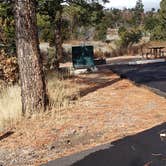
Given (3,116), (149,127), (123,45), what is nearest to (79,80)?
(3,116)

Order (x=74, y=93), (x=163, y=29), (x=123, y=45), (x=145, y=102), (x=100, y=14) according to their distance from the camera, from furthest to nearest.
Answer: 1. (x=123, y=45)
2. (x=163, y=29)
3. (x=100, y=14)
4. (x=74, y=93)
5. (x=145, y=102)

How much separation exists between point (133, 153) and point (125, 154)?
113 mm

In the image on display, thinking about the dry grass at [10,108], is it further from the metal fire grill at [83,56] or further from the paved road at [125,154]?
the metal fire grill at [83,56]

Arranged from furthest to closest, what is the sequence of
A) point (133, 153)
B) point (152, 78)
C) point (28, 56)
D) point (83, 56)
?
point (83, 56)
point (152, 78)
point (28, 56)
point (133, 153)

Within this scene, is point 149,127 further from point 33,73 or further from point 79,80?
point 79,80

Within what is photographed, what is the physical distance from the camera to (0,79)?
558 inches

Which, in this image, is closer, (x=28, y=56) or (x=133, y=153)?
(x=133, y=153)

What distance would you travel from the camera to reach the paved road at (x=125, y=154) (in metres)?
6.23

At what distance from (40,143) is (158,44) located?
27493 mm

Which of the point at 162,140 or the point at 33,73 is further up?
the point at 33,73

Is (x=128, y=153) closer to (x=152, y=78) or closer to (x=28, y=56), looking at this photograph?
(x=28, y=56)

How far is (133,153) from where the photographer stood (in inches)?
259

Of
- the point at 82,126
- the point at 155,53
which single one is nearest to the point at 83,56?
the point at 155,53

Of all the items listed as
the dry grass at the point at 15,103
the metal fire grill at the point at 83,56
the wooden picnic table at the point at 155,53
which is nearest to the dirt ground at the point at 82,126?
the dry grass at the point at 15,103
